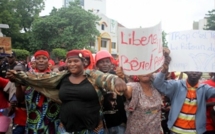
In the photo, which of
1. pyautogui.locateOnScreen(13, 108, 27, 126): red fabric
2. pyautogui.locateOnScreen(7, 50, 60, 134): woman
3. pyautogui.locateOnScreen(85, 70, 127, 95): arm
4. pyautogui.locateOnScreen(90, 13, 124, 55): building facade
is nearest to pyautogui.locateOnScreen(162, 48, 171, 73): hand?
pyautogui.locateOnScreen(85, 70, 127, 95): arm

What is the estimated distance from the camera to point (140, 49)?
8.63 feet

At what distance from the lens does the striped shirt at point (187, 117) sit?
2.98 metres

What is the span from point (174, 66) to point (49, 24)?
87.7 ft

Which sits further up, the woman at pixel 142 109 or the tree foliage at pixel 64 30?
the tree foliage at pixel 64 30

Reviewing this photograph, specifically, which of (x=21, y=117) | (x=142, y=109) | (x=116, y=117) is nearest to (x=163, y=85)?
(x=142, y=109)

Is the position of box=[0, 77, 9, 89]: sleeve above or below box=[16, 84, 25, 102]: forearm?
above

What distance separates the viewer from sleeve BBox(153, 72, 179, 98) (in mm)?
2898

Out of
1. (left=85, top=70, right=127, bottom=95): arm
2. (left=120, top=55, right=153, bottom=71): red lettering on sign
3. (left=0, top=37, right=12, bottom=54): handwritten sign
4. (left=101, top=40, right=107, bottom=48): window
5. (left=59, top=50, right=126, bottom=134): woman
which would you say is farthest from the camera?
(left=101, top=40, right=107, bottom=48): window

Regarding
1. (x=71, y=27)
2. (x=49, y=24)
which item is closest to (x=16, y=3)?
(x=49, y=24)

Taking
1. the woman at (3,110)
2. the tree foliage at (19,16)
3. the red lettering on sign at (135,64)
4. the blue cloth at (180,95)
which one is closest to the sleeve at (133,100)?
the blue cloth at (180,95)

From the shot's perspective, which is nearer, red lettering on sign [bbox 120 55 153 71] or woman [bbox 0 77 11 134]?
red lettering on sign [bbox 120 55 153 71]

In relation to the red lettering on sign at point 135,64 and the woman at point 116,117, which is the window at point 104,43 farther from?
the red lettering on sign at point 135,64

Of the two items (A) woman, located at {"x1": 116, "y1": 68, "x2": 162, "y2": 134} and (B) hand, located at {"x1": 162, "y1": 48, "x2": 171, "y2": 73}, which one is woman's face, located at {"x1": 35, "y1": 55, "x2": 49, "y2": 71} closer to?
(A) woman, located at {"x1": 116, "y1": 68, "x2": 162, "y2": 134}

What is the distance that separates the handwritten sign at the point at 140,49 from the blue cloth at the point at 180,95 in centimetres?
34
